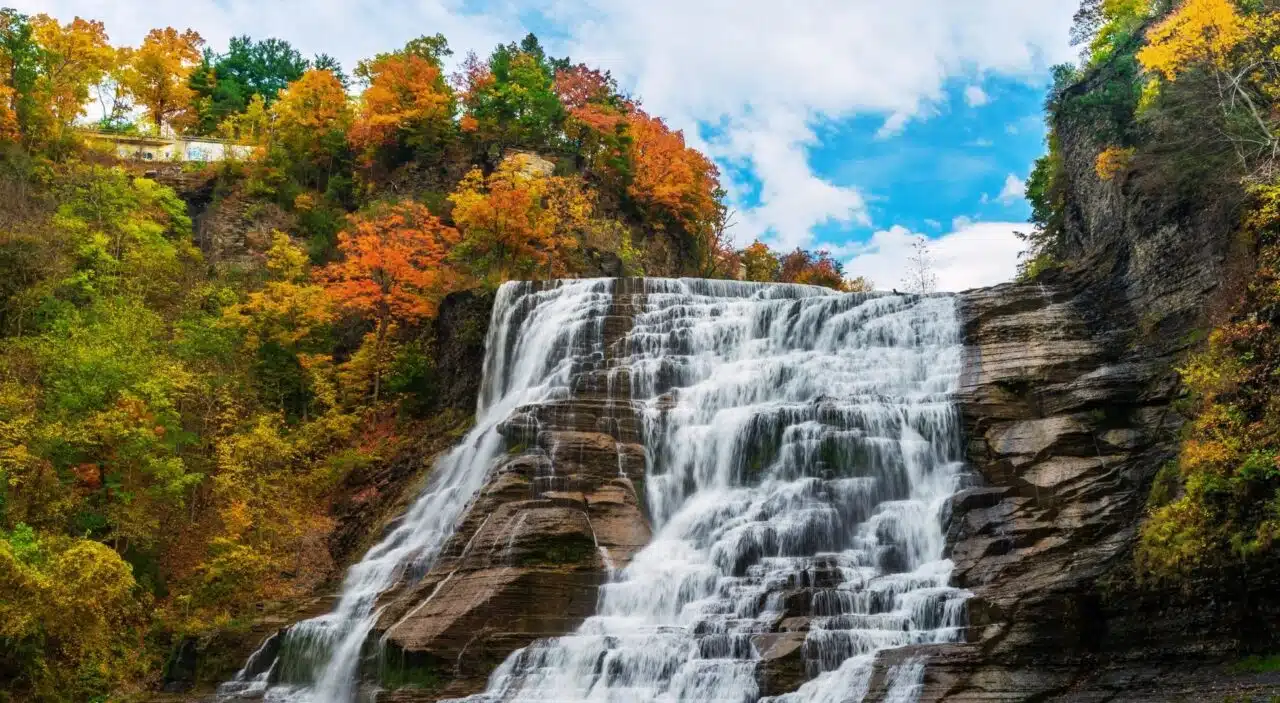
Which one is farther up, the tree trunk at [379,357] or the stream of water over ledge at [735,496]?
the tree trunk at [379,357]

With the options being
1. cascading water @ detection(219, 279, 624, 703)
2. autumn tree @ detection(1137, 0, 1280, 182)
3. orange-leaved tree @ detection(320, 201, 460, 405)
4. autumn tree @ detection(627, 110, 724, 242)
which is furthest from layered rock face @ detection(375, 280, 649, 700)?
autumn tree @ detection(627, 110, 724, 242)

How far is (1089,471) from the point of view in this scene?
19.4m

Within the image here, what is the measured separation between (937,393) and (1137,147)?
9.01 meters

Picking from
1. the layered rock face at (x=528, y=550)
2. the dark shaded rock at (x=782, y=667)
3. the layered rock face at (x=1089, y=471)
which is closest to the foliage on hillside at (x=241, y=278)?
the layered rock face at (x=528, y=550)

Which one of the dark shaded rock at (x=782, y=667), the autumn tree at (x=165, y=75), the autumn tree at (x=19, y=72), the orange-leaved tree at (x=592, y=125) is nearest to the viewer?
the dark shaded rock at (x=782, y=667)

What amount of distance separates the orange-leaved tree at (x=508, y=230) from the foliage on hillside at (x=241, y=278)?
0.11 m

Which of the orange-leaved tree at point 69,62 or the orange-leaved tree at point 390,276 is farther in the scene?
the orange-leaved tree at point 69,62

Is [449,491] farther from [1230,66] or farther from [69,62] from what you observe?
[69,62]

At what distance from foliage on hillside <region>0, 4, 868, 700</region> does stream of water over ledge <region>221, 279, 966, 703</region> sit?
13.0 feet

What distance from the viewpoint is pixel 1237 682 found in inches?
511

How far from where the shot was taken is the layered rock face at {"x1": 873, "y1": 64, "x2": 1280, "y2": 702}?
46.9ft

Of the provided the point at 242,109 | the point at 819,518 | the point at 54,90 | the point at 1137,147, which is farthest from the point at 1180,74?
the point at 242,109

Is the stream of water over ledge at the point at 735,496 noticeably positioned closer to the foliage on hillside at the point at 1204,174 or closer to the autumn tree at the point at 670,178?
the foliage on hillside at the point at 1204,174

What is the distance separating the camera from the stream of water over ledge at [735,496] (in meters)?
16.2
